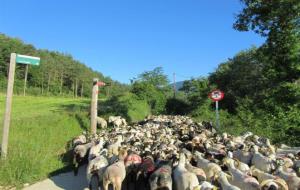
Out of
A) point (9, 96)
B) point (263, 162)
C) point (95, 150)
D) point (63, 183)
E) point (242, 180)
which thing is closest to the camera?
point (242, 180)

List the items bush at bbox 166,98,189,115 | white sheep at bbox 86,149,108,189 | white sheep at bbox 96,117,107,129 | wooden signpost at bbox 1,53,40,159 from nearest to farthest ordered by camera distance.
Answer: white sheep at bbox 86,149,108,189, wooden signpost at bbox 1,53,40,159, white sheep at bbox 96,117,107,129, bush at bbox 166,98,189,115

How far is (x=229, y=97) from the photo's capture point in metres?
29.7

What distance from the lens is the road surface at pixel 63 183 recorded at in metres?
9.46

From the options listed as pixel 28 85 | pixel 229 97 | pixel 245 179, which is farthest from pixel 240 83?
pixel 28 85

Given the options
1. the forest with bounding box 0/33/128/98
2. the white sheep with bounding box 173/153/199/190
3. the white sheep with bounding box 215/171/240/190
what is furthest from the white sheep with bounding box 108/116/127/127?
the forest with bounding box 0/33/128/98

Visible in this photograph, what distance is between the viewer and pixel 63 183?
32.4ft

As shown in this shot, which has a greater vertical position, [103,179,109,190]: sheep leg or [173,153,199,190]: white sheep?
[173,153,199,190]: white sheep

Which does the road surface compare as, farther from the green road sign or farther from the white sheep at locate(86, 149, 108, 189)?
the green road sign

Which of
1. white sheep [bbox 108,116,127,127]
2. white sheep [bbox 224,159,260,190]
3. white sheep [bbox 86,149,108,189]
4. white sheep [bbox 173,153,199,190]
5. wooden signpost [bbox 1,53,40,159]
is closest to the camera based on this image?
white sheep [bbox 224,159,260,190]

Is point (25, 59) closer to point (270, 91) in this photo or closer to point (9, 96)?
point (9, 96)

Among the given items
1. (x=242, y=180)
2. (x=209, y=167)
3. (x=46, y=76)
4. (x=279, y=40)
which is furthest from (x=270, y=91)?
(x=46, y=76)

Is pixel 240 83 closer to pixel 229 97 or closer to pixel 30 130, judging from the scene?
pixel 229 97

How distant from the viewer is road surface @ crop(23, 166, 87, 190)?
946 centimetres

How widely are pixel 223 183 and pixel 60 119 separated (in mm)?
11246
